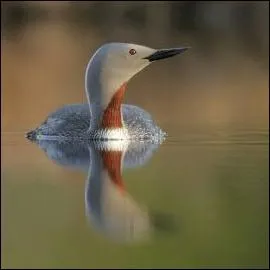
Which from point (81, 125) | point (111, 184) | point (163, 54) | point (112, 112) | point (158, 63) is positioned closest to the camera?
point (111, 184)

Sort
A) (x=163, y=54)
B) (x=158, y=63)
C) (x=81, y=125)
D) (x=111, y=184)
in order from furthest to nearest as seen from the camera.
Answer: (x=158, y=63)
(x=81, y=125)
(x=163, y=54)
(x=111, y=184)

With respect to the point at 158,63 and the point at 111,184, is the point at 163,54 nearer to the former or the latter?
the point at 111,184

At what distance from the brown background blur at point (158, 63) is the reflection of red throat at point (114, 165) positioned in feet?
3.33

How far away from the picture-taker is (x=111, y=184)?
3744 mm

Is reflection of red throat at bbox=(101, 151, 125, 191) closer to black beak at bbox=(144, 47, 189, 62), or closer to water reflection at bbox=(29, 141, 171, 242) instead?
water reflection at bbox=(29, 141, 171, 242)

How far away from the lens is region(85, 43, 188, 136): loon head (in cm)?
491

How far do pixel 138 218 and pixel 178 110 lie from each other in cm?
347

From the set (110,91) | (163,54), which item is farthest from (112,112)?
(163,54)

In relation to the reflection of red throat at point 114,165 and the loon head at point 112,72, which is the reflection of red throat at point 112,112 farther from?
the reflection of red throat at point 114,165

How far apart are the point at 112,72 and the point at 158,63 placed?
6633 mm

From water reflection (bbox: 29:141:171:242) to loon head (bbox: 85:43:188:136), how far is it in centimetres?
15

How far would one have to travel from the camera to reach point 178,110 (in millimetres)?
6621

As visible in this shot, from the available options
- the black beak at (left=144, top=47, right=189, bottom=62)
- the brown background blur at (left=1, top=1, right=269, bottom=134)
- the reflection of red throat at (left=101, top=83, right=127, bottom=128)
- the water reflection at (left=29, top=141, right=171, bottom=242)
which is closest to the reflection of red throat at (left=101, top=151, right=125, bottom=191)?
the water reflection at (left=29, top=141, right=171, bottom=242)

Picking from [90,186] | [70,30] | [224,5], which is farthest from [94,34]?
[90,186]
